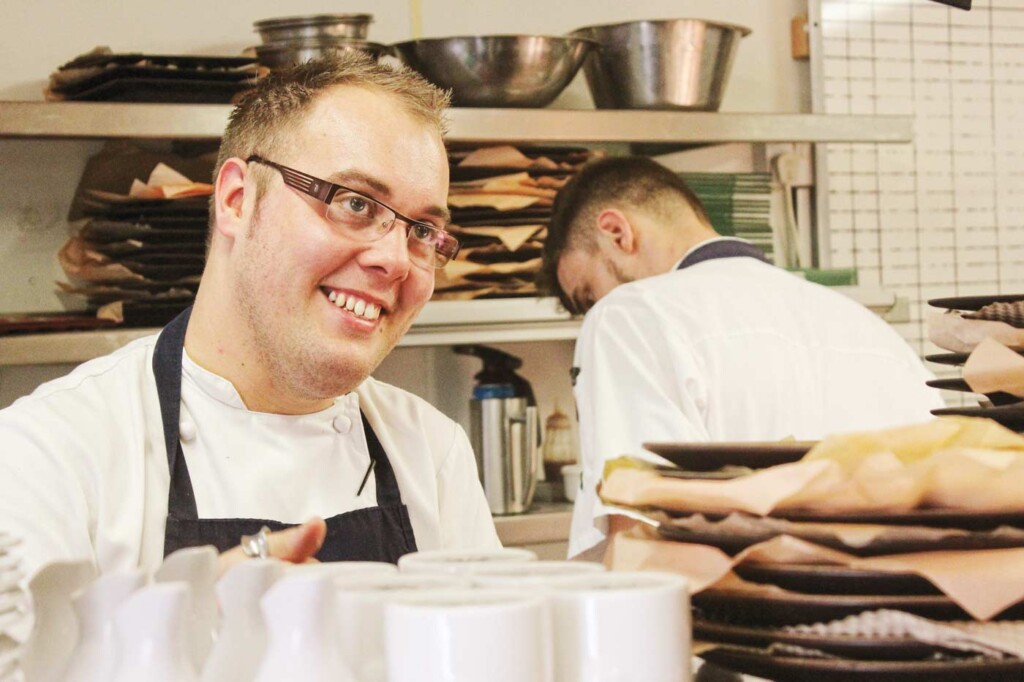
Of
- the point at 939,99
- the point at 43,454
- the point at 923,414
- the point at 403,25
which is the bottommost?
the point at 923,414

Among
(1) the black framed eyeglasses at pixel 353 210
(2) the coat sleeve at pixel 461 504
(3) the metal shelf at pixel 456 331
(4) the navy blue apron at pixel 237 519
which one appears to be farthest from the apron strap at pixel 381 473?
(3) the metal shelf at pixel 456 331

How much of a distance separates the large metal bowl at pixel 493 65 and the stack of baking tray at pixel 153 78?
431 millimetres

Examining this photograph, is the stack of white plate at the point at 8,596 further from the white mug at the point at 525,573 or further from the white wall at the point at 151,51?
the white wall at the point at 151,51

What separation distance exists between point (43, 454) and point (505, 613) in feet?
3.96

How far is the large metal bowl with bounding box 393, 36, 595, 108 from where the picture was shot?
9.63 feet

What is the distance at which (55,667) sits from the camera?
690 mm

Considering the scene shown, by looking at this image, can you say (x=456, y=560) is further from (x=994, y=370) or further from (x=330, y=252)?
(x=330, y=252)

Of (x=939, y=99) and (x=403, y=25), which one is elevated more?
(x=403, y=25)

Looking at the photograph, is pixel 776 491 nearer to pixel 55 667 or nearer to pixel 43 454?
pixel 55 667

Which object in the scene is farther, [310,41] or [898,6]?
[898,6]

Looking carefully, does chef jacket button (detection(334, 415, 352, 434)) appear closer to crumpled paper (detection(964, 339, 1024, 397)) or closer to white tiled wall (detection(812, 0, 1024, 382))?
crumpled paper (detection(964, 339, 1024, 397))

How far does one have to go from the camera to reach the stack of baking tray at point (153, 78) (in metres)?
2.69

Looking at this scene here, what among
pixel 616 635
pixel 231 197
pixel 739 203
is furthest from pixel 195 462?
pixel 739 203

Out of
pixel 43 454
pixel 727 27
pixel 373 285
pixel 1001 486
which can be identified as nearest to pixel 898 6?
pixel 727 27
